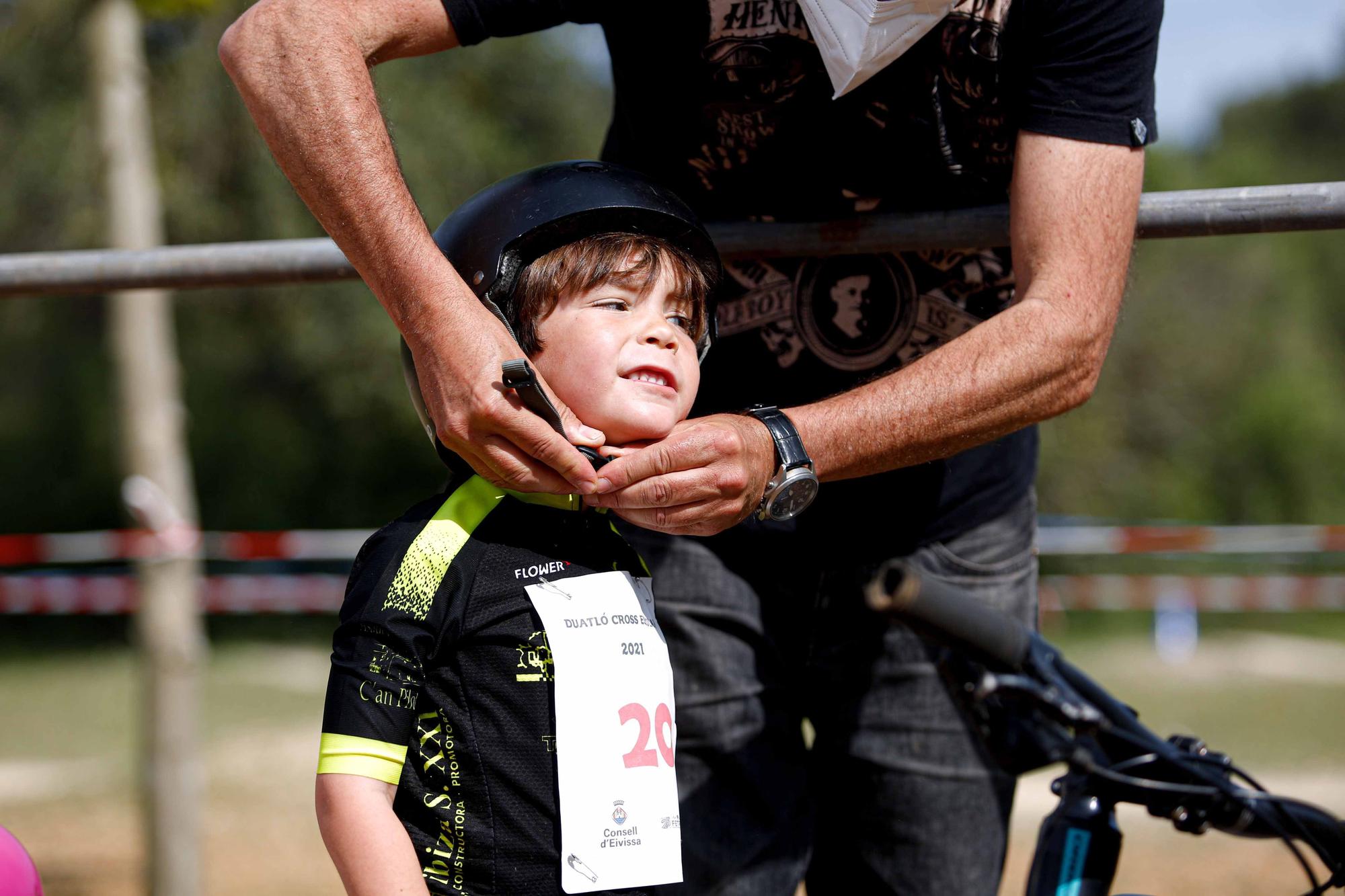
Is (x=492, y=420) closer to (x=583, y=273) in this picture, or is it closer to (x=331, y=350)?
(x=583, y=273)

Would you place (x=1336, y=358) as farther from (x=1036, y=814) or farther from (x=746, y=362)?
(x=746, y=362)

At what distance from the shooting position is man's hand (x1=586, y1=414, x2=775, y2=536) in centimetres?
153

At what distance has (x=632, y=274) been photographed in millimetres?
1725

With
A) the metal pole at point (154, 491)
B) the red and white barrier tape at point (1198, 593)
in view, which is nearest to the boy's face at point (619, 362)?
the metal pole at point (154, 491)

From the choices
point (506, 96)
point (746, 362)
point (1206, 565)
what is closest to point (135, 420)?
point (746, 362)

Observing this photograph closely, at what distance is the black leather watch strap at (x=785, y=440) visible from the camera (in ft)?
5.27

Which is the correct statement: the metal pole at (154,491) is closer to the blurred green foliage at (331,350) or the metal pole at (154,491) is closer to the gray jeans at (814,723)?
the blurred green foliage at (331,350)

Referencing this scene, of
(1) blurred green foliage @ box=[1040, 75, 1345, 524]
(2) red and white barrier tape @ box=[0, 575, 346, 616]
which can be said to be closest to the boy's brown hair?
(2) red and white barrier tape @ box=[0, 575, 346, 616]

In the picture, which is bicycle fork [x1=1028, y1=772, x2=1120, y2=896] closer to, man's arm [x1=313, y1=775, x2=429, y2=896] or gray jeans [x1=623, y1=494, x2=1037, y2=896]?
gray jeans [x1=623, y1=494, x2=1037, y2=896]

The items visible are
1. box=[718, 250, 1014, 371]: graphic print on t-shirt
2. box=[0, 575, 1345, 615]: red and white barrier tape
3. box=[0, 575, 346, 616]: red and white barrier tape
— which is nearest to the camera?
box=[718, 250, 1014, 371]: graphic print on t-shirt

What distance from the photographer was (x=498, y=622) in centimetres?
163

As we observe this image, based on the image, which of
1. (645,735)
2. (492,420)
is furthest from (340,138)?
(645,735)

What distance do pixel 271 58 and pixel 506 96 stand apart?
704 inches

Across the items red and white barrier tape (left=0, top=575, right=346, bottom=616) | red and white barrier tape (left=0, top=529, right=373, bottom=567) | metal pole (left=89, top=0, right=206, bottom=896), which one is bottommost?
red and white barrier tape (left=0, top=575, right=346, bottom=616)
